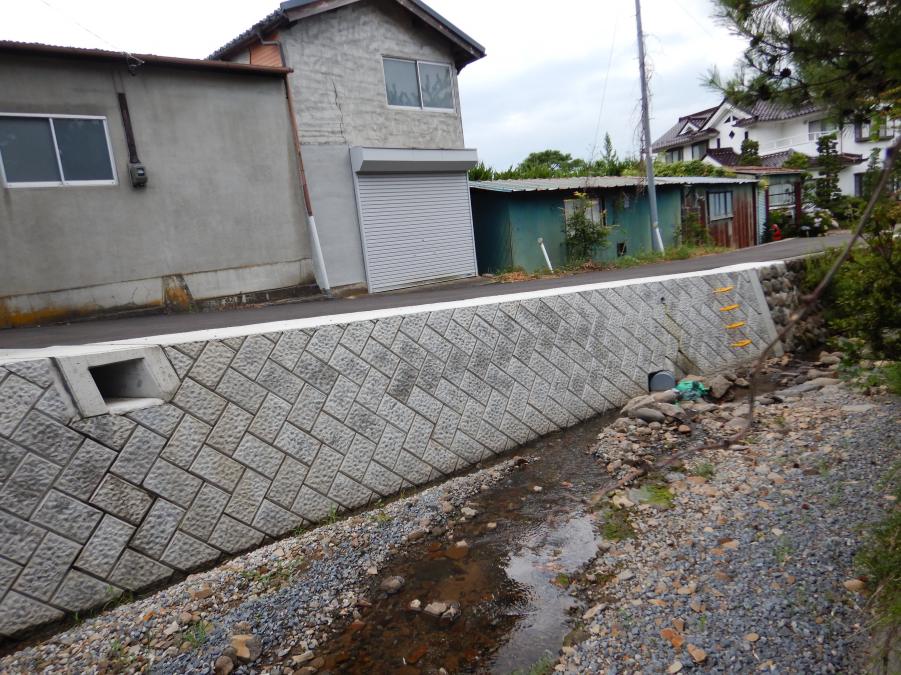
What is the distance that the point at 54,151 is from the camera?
908 centimetres

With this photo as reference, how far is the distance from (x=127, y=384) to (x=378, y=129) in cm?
1045

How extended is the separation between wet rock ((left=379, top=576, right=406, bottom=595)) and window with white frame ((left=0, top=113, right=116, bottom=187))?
347 inches

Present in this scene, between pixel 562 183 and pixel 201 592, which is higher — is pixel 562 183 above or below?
above

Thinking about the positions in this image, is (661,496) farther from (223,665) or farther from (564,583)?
(223,665)

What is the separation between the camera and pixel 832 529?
3566mm

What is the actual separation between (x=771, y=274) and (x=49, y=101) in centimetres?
1219

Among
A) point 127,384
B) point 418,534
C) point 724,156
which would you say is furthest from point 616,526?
point 724,156

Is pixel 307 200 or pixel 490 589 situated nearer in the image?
pixel 490 589

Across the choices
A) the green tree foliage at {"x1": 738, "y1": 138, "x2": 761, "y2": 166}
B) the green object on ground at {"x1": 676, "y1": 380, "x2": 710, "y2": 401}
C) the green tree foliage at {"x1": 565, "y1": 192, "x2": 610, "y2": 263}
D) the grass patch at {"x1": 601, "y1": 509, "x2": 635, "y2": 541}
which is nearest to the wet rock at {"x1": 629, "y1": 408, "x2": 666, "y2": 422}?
the green object on ground at {"x1": 676, "y1": 380, "x2": 710, "y2": 401}

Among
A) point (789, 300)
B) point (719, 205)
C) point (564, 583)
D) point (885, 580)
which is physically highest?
point (719, 205)

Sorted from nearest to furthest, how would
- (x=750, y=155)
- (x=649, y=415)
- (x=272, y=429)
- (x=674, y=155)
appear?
(x=272, y=429), (x=649, y=415), (x=750, y=155), (x=674, y=155)

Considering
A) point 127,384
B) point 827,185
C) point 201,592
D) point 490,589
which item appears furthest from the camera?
point 827,185

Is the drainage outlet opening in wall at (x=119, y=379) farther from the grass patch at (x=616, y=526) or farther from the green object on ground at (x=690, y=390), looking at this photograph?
the green object on ground at (x=690, y=390)

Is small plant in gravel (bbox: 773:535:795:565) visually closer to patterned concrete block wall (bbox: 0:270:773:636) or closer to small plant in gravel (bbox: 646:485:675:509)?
small plant in gravel (bbox: 646:485:675:509)
